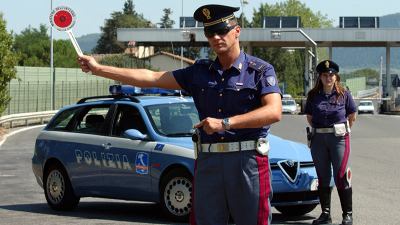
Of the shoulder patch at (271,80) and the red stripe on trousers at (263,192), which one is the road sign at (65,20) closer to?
the shoulder patch at (271,80)

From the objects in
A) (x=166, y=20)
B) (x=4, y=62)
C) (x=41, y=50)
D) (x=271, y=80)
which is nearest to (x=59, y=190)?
(x=271, y=80)

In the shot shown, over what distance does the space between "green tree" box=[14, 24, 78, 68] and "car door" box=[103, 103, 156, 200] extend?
285ft

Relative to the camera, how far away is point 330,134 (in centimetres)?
1047

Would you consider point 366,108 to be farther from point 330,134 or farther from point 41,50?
point 330,134

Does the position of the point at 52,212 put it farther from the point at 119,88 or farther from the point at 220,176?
the point at 220,176

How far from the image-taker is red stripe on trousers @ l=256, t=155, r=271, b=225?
5.60 m

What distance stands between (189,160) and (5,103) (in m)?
26.3

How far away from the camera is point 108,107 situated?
39.0 ft

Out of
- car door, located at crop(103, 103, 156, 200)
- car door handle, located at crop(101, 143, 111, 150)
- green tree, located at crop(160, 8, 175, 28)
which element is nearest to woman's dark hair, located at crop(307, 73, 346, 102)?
car door, located at crop(103, 103, 156, 200)

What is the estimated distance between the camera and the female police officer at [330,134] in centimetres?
1039

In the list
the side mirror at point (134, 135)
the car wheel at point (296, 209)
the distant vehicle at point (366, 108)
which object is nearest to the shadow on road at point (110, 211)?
the side mirror at point (134, 135)

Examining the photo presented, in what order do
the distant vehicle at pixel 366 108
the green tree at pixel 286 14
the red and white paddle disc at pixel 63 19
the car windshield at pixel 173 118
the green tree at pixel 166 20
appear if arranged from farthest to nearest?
the green tree at pixel 166 20
the green tree at pixel 286 14
the distant vehicle at pixel 366 108
the car windshield at pixel 173 118
the red and white paddle disc at pixel 63 19

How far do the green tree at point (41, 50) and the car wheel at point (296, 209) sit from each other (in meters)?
87.7

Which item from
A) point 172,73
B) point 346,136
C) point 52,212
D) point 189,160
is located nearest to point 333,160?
point 346,136
